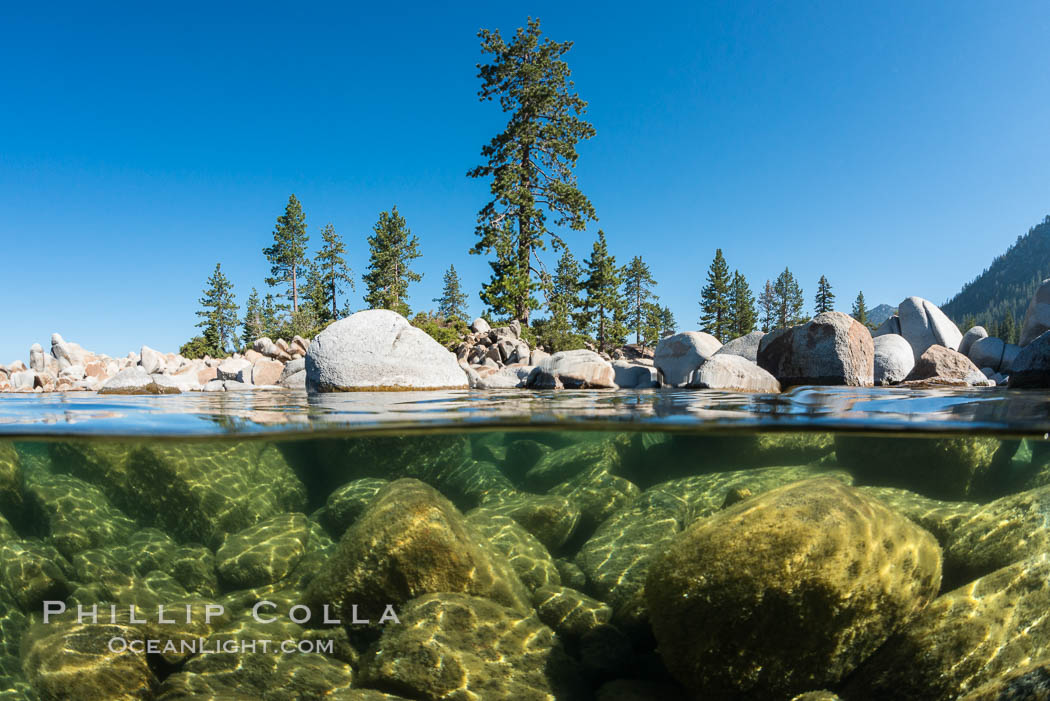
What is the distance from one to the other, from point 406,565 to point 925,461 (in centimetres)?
549

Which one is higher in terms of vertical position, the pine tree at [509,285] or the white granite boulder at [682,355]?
the pine tree at [509,285]

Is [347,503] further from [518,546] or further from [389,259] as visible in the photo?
[389,259]

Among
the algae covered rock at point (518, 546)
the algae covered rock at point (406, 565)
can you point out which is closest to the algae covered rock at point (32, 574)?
the algae covered rock at point (406, 565)

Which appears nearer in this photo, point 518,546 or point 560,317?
point 518,546

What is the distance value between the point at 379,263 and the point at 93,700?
54548 mm

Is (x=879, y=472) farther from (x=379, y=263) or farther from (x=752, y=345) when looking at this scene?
(x=379, y=263)

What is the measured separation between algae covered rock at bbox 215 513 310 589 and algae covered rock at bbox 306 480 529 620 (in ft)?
2.28

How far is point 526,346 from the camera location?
25625 mm

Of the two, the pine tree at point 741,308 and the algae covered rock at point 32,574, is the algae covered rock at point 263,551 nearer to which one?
the algae covered rock at point 32,574

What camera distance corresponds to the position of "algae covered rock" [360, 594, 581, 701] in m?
3.60

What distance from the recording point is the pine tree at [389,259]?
54503 mm

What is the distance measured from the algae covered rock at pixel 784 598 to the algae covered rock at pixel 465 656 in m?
0.84

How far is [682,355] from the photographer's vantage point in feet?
51.8

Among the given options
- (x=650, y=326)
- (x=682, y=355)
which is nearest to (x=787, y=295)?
(x=650, y=326)
